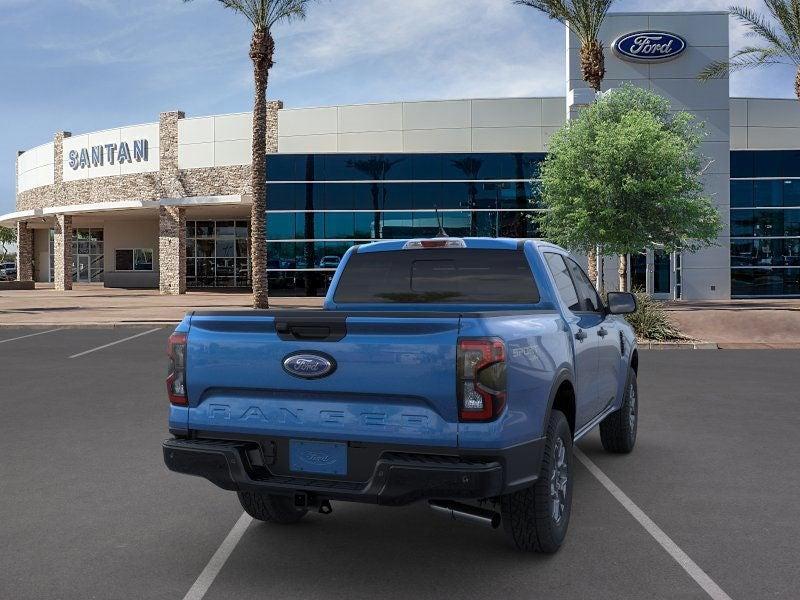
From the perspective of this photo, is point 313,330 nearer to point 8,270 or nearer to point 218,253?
point 218,253

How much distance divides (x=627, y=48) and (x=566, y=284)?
29672 mm

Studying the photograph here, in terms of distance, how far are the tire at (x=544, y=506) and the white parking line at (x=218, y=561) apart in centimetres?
159

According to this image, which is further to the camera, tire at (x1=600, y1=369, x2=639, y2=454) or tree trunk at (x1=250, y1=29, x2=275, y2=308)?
tree trunk at (x1=250, y1=29, x2=275, y2=308)

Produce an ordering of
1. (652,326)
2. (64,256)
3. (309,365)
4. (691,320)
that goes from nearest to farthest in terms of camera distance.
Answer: (309,365)
(652,326)
(691,320)
(64,256)

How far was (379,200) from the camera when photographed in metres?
35.0

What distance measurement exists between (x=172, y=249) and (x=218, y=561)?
124 feet

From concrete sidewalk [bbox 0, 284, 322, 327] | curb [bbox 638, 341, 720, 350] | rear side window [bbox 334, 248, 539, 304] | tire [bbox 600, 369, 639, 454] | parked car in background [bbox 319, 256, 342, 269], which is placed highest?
parked car in background [bbox 319, 256, 342, 269]


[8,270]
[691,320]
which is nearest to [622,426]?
[691,320]

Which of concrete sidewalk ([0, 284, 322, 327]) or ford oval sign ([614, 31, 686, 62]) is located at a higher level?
ford oval sign ([614, 31, 686, 62])

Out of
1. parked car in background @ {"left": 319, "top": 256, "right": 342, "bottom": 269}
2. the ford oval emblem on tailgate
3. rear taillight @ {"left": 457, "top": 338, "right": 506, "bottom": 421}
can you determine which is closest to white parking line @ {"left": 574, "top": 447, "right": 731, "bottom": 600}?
rear taillight @ {"left": 457, "top": 338, "right": 506, "bottom": 421}

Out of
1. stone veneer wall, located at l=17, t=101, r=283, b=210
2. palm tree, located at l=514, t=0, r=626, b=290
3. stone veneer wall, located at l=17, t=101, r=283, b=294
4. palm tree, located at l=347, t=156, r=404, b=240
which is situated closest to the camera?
palm tree, located at l=514, t=0, r=626, b=290

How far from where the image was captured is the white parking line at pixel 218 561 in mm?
3977

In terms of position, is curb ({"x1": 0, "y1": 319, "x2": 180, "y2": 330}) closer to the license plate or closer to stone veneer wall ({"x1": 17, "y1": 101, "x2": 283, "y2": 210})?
stone veneer wall ({"x1": 17, "y1": 101, "x2": 283, "y2": 210})

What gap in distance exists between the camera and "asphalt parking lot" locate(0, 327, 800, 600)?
4.05 m
